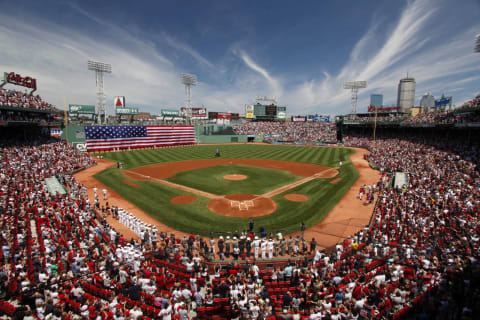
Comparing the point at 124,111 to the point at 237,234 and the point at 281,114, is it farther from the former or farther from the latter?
the point at 281,114

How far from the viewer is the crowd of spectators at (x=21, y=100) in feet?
113

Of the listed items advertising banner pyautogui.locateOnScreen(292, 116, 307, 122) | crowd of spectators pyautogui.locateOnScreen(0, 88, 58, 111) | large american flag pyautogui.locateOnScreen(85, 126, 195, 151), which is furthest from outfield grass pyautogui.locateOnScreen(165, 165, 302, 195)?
advertising banner pyautogui.locateOnScreen(292, 116, 307, 122)

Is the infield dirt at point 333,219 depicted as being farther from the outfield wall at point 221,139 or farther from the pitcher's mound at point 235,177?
the outfield wall at point 221,139

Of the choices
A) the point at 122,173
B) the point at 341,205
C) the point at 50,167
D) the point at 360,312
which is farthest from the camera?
the point at 122,173

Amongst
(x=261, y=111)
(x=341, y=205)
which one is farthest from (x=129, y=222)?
(x=261, y=111)

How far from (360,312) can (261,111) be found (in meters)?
102

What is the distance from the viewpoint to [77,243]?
43.2ft

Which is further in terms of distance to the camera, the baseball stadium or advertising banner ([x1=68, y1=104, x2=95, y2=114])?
advertising banner ([x1=68, y1=104, x2=95, y2=114])

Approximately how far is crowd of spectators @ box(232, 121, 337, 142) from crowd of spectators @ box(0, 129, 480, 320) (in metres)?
59.8

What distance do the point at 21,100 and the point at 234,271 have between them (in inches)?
1842

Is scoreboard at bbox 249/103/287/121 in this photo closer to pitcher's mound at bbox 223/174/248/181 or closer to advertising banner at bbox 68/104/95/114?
advertising banner at bbox 68/104/95/114

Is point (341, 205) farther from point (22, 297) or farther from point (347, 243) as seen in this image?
point (22, 297)

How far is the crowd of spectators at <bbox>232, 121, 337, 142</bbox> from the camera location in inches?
3056

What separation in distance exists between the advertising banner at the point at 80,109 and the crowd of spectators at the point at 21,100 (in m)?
16.4
